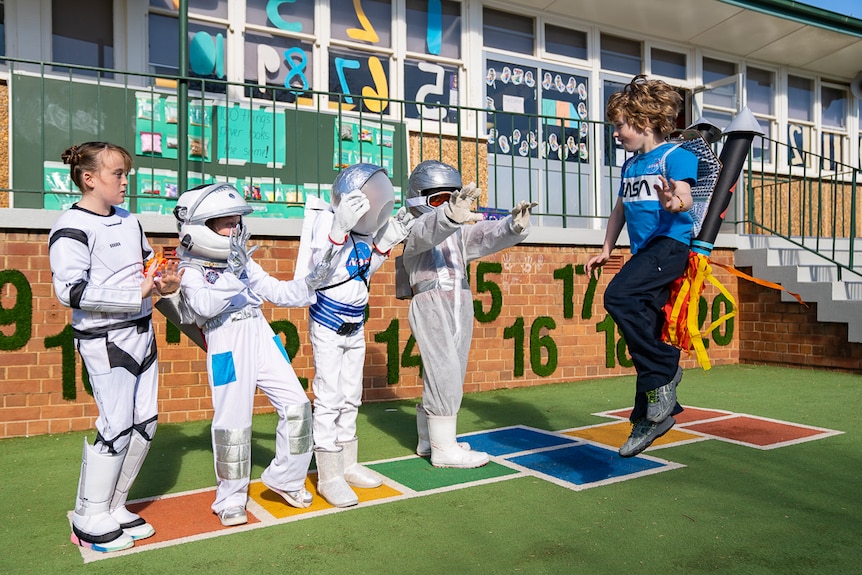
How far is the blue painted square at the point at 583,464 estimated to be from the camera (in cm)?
423

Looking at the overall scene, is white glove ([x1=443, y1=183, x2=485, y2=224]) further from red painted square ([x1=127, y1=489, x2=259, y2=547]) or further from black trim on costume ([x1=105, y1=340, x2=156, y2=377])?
red painted square ([x1=127, y1=489, x2=259, y2=547])

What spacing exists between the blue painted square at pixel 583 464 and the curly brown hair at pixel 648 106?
6.54 ft

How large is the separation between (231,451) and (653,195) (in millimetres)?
2547

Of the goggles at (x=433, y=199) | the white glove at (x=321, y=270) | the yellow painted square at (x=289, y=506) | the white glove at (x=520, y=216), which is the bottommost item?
the yellow painted square at (x=289, y=506)

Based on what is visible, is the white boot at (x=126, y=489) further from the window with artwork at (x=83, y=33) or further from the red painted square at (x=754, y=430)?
the window with artwork at (x=83, y=33)

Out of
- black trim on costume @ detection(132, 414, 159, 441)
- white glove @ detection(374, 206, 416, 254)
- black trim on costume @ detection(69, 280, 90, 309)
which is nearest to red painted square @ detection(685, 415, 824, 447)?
white glove @ detection(374, 206, 416, 254)

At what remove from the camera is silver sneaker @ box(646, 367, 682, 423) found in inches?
144

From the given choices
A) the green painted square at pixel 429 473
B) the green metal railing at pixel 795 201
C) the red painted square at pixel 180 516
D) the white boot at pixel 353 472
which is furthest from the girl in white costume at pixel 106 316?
the green metal railing at pixel 795 201

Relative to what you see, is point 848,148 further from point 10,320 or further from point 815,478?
point 10,320

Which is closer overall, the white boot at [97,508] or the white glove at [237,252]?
the white boot at [97,508]

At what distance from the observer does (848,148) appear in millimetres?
14477

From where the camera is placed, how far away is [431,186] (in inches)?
176

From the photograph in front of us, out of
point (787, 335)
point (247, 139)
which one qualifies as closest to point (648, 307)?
point (247, 139)

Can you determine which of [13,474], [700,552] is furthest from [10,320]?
[700,552]
